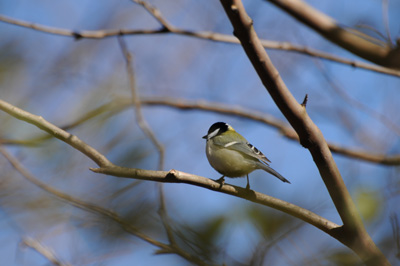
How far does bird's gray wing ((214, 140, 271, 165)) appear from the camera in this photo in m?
3.59

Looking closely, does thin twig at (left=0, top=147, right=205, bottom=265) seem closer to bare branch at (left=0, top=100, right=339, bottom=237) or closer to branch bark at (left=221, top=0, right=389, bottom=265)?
bare branch at (left=0, top=100, right=339, bottom=237)

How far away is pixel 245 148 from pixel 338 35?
8.36ft

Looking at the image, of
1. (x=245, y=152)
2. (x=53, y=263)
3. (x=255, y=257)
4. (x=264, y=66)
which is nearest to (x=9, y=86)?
(x=53, y=263)

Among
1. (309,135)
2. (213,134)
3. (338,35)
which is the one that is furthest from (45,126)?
(213,134)

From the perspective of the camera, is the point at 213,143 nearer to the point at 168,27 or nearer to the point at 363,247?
the point at 168,27

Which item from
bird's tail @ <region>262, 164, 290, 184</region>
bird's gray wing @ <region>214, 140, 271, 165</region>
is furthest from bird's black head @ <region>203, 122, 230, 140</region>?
bird's tail @ <region>262, 164, 290, 184</region>

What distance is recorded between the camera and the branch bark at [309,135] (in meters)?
1.72

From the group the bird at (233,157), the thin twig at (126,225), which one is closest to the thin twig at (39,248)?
the thin twig at (126,225)

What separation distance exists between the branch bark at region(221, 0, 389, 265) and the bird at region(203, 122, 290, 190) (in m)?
1.12

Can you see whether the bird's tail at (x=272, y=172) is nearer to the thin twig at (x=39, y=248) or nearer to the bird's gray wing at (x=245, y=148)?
the bird's gray wing at (x=245, y=148)

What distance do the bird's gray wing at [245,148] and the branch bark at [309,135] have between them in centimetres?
140

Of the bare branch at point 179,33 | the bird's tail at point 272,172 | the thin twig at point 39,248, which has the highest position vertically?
the bare branch at point 179,33

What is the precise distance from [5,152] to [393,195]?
2.21 meters

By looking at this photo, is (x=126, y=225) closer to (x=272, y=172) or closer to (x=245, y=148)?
(x=272, y=172)
